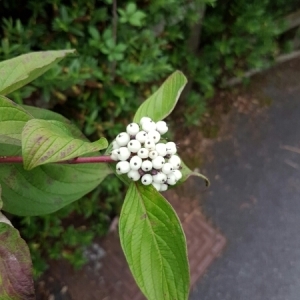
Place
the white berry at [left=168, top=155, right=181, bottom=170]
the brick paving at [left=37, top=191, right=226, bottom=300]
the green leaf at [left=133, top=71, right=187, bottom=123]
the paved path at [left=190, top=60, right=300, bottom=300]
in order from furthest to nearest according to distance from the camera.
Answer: the paved path at [left=190, top=60, right=300, bottom=300] < the brick paving at [left=37, top=191, right=226, bottom=300] < the green leaf at [left=133, top=71, right=187, bottom=123] < the white berry at [left=168, top=155, right=181, bottom=170]

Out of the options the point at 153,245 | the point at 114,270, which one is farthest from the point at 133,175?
the point at 114,270

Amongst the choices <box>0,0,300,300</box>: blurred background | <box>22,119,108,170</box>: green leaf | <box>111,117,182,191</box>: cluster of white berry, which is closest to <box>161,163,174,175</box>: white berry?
<box>111,117,182,191</box>: cluster of white berry

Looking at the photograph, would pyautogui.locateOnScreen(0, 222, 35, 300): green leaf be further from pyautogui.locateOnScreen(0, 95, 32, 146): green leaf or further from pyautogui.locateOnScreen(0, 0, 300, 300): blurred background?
pyautogui.locateOnScreen(0, 0, 300, 300): blurred background

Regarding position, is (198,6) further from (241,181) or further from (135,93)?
(241,181)

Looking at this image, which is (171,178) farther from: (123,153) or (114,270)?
(114,270)

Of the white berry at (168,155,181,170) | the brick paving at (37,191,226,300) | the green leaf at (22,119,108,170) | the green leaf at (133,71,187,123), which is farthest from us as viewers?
the brick paving at (37,191,226,300)

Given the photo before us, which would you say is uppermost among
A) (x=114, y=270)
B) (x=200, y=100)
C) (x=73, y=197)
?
(x=73, y=197)
